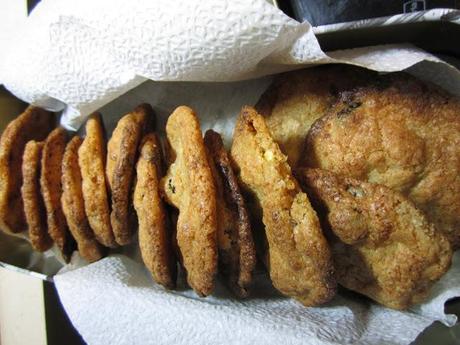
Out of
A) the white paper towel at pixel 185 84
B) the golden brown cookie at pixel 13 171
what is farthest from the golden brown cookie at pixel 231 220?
the golden brown cookie at pixel 13 171

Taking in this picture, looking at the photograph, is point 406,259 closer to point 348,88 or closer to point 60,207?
point 348,88

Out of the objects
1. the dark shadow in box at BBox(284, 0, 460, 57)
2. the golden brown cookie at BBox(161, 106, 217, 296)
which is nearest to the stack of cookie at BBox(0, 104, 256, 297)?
the golden brown cookie at BBox(161, 106, 217, 296)

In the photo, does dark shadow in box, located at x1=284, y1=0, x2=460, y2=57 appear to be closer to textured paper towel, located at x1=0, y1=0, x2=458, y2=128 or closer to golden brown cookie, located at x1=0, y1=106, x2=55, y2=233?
textured paper towel, located at x1=0, y1=0, x2=458, y2=128

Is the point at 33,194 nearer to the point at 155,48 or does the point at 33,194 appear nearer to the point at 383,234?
the point at 155,48

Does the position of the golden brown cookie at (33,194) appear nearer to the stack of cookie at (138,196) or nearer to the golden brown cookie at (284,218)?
the stack of cookie at (138,196)

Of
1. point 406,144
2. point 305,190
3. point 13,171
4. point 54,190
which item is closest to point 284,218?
point 305,190

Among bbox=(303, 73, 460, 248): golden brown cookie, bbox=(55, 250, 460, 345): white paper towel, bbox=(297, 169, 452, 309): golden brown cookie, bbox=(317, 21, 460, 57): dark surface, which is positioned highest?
bbox=(317, 21, 460, 57): dark surface

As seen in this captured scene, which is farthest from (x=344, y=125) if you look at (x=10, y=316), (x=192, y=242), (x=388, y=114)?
(x=10, y=316)
